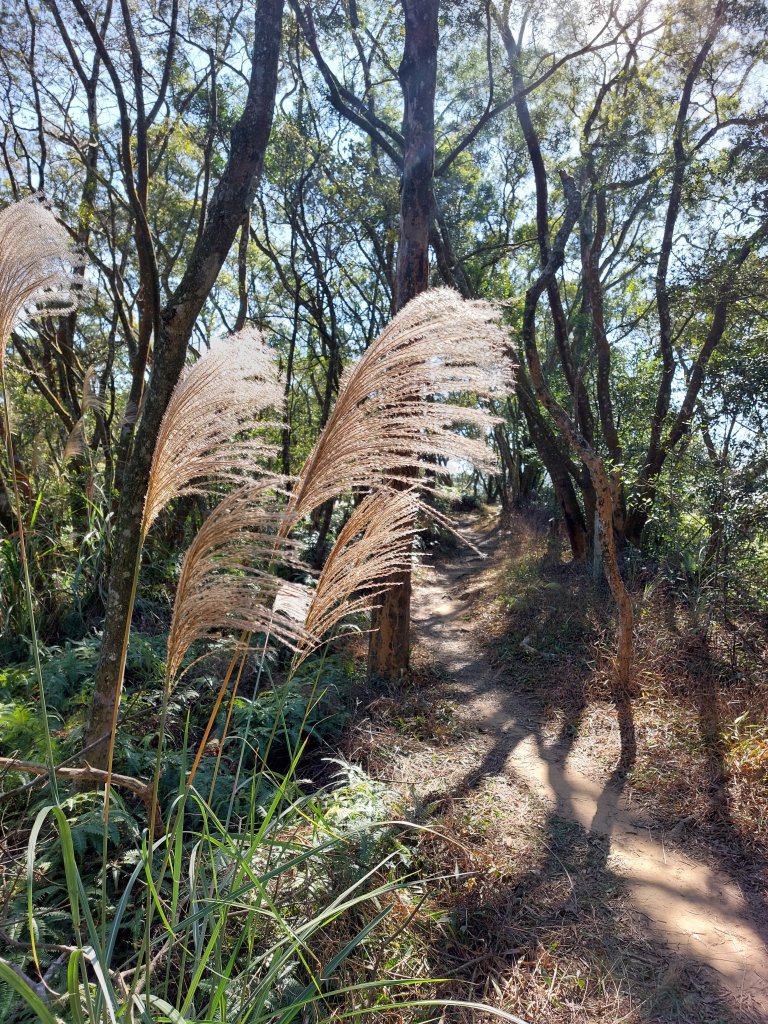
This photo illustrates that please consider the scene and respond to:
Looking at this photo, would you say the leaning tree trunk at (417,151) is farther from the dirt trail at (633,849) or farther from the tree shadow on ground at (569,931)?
the tree shadow on ground at (569,931)

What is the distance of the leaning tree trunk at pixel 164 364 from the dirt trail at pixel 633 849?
2.38 metres

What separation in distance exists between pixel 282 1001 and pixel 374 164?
34.0 ft

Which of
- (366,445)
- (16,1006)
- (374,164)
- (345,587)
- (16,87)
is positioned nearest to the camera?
(366,445)

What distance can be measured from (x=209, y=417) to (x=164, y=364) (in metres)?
1.44

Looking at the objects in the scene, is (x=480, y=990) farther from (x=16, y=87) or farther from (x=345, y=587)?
(x=16, y=87)

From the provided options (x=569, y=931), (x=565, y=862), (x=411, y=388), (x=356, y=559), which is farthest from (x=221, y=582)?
(x=565, y=862)

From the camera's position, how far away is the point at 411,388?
1494mm

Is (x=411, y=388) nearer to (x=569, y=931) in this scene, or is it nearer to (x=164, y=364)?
(x=164, y=364)

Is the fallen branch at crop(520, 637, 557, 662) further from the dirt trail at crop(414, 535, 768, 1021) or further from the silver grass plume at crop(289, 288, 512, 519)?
the silver grass plume at crop(289, 288, 512, 519)

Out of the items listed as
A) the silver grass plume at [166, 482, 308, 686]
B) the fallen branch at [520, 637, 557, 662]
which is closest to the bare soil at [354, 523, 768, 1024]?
the fallen branch at [520, 637, 557, 662]

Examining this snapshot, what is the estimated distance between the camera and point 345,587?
1.67m

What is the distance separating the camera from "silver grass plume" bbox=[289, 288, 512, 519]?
1478 millimetres

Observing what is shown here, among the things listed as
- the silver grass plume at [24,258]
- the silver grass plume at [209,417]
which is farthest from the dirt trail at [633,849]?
the silver grass plume at [24,258]

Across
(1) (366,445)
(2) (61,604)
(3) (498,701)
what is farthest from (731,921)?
(2) (61,604)
